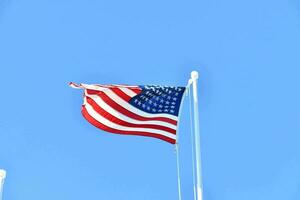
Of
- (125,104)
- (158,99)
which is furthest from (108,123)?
(158,99)

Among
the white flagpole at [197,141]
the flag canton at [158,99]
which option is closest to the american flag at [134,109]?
the flag canton at [158,99]

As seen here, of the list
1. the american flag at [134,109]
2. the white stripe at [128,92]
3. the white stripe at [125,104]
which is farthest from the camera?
the white stripe at [128,92]

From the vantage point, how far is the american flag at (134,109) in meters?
8.09

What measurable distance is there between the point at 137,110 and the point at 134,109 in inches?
3.5

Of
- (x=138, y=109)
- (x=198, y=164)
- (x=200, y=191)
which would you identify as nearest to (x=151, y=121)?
(x=138, y=109)

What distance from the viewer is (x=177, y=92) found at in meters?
8.63

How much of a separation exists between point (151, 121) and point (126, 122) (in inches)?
28.2

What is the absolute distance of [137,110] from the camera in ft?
27.3

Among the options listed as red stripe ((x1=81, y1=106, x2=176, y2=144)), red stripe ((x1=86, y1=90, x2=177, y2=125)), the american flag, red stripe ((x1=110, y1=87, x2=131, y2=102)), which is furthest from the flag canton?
red stripe ((x1=81, y1=106, x2=176, y2=144))

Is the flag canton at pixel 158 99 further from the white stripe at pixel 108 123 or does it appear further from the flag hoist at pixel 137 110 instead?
the white stripe at pixel 108 123

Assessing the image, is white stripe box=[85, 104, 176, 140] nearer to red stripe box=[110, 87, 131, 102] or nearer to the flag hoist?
the flag hoist

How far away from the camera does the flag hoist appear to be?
809 cm

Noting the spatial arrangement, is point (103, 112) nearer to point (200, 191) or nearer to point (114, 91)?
point (114, 91)

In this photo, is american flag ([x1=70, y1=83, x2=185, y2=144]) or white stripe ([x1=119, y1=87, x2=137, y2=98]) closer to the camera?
american flag ([x1=70, y1=83, x2=185, y2=144])
